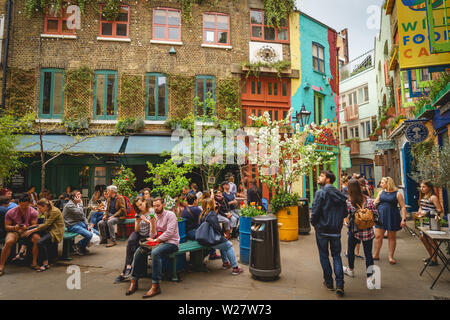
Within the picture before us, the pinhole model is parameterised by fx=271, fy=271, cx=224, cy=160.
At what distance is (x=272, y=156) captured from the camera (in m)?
8.54

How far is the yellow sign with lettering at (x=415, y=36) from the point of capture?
6859mm

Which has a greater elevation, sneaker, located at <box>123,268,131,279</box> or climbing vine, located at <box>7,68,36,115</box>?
climbing vine, located at <box>7,68,36,115</box>

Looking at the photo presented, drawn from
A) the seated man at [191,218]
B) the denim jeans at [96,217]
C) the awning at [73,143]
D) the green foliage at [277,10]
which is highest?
the green foliage at [277,10]

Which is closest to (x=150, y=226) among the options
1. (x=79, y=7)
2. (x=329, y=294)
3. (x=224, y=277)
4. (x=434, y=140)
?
(x=224, y=277)

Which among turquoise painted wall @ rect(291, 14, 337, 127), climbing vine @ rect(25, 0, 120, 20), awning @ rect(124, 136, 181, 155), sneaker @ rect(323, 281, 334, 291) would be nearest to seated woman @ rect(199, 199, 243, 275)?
sneaker @ rect(323, 281, 334, 291)

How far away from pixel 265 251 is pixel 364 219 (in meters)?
1.78

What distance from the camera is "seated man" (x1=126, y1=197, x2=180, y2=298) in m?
4.44

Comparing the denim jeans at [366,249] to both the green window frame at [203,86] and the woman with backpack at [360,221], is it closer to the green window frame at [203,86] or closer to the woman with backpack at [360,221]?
the woman with backpack at [360,221]

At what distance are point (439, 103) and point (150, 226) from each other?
8676 millimetres

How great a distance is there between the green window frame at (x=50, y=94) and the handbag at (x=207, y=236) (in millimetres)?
11125

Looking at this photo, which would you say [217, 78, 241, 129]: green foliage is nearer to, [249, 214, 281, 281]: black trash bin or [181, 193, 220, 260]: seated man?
[181, 193, 220, 260]: seated man

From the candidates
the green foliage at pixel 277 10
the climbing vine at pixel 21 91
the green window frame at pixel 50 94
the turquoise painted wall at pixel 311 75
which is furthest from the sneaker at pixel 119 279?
the green foliage at pixel 277 10

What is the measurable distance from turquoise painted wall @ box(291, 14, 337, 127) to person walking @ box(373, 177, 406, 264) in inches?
377

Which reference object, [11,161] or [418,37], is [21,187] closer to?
[11,161]
